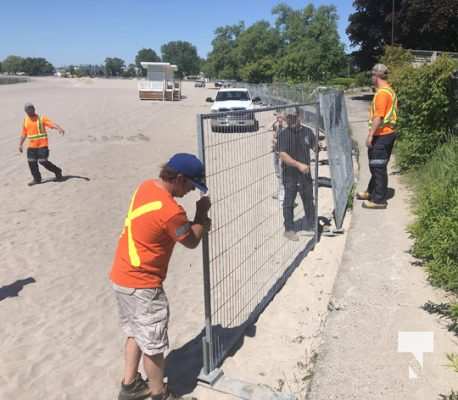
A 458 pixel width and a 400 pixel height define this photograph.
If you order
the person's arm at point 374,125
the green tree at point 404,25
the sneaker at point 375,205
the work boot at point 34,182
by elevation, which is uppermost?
the green tree at point 404,25

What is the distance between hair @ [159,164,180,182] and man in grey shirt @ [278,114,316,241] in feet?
8.62

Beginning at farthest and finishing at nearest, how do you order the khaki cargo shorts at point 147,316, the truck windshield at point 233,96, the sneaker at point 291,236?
the truck windshield at point 233,96 < the sneaker at point 291,236 < the khaki cargo shorts at point 147,316

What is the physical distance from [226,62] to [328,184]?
88310 mm

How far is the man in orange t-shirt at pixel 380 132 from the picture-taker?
664 cm

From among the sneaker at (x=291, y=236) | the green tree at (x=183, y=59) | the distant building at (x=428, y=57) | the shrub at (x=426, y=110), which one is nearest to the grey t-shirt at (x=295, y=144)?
the sneaker at (x=291, y=236)

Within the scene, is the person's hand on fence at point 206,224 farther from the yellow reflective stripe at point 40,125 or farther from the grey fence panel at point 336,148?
the yellow reflective stripe at point 40,125

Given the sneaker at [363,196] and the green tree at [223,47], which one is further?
the green tree at [223,47]

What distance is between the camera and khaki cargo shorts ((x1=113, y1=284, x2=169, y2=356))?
299cm

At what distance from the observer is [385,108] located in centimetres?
666

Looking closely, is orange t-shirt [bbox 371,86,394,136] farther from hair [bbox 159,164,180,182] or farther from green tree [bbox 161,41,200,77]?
green tree [bbox 161,41,200,77]

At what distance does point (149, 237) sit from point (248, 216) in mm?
2405

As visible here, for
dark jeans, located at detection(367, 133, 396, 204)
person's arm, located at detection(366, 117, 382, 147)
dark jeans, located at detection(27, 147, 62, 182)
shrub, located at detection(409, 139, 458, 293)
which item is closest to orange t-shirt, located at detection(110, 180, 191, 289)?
shrub, located at detection(409, 139, 458, 293)

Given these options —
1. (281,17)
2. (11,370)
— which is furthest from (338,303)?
(281,17)

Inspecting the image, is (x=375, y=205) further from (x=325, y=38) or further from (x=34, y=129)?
(x=325, y=38)
